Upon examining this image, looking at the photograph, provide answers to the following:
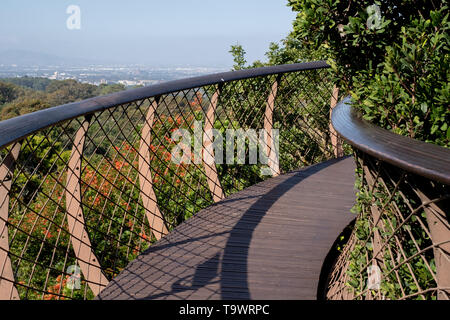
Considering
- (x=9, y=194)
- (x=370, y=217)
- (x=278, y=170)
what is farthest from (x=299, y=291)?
(x=278, y=170)

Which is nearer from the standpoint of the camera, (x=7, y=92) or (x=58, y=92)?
(x=7, y=92)

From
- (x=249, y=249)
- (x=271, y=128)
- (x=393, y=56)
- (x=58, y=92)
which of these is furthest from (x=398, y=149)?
(x=58, y=92)

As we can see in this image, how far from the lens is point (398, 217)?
1.63 m

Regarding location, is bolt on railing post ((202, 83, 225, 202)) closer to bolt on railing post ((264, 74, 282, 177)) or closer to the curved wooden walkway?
the curved wooden walkway

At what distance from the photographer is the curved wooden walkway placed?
2.43 meters

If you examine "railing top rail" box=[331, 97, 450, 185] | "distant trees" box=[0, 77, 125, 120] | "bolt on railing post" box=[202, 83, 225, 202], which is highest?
"railing top rail" box=[331, 97, 450, 185]

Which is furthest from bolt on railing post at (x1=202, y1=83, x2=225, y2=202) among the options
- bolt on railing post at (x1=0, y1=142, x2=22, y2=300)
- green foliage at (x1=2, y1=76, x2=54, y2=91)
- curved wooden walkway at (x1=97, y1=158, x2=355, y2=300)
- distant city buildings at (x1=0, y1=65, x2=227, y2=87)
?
green foliage at (x1=2, y1=76, x2=54, y2=91)

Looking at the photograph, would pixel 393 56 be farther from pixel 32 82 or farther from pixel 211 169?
pixel 32 82

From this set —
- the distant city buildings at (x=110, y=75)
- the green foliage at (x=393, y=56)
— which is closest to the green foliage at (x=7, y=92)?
the distant city buildings at (x=110, y=75)

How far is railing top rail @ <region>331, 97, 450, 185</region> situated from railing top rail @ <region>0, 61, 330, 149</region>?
1.13 metres

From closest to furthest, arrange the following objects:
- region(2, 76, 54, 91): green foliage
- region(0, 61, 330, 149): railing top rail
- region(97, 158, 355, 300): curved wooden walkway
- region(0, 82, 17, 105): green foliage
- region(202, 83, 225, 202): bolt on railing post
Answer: region(0, 61, 330, 149): railing top rail
region(97, 158, 355, 300): curved wooden walkway
region(202, 83, 225, 202): bolt on railing post
region(0, 82, 17, 105): green foliage
region(2, 76, 54, 91): green foliage

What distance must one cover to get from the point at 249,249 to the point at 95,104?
1.40 metres

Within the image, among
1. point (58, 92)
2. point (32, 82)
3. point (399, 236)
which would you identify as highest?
point (32, 82)

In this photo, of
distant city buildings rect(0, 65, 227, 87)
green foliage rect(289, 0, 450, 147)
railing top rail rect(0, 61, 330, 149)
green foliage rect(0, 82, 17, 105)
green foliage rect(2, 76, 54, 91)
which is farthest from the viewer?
green foliage rect(2, 76, 54, 91)
